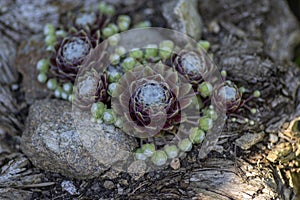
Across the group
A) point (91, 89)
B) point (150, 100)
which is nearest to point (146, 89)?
point (150, 100)

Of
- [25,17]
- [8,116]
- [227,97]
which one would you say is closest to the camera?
[227,97]

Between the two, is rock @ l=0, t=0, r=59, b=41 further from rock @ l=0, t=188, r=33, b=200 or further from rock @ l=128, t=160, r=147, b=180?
rock @ l=128, t=160, r=147, b=180

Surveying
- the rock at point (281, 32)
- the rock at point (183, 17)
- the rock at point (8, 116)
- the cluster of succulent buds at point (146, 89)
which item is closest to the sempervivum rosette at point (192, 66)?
the cluster of succulent buds at point (146, 89)

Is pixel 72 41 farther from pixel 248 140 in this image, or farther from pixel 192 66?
pixel 248 140

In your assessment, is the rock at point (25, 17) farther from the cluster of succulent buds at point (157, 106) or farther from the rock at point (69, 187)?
the rock at point (69, 187)

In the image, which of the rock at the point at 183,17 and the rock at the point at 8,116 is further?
the rock at the point at 183,17
